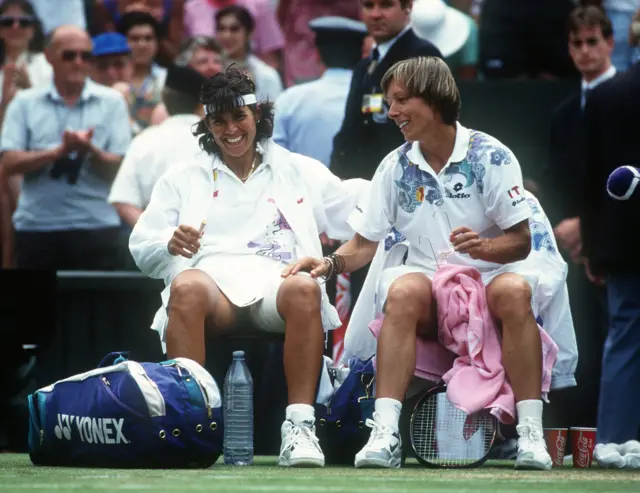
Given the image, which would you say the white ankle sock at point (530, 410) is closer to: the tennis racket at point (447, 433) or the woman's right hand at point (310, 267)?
the tennis racket at point (447, 433)

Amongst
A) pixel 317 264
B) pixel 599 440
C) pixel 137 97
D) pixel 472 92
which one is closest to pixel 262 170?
pixel 317 264

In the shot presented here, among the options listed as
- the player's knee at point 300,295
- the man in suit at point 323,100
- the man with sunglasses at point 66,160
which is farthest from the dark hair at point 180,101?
the player's knee at point 300,295

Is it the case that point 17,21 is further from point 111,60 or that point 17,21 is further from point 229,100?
point 229,100

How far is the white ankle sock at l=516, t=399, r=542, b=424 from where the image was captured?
6.22 meters

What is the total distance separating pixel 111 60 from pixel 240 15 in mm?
939

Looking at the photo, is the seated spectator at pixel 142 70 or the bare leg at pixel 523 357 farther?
the seated spectator at pixel 142 70

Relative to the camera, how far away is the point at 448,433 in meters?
6.46

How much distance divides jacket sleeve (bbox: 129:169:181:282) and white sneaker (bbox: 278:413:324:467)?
3.03 ft

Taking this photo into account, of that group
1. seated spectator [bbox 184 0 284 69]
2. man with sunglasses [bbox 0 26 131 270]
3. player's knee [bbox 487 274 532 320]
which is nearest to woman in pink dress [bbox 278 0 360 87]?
seated spectator [bbox 184 0 284 69]

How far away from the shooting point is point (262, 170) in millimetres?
7020

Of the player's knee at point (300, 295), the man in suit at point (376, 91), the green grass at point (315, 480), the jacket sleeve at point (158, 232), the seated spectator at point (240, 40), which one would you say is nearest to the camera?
the green grass at point (315, 480)

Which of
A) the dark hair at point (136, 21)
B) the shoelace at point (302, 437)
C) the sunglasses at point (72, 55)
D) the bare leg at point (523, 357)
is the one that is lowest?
the shoelace at point (302, 437)

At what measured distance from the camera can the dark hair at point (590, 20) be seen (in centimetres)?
911

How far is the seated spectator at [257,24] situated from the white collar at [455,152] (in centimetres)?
526
